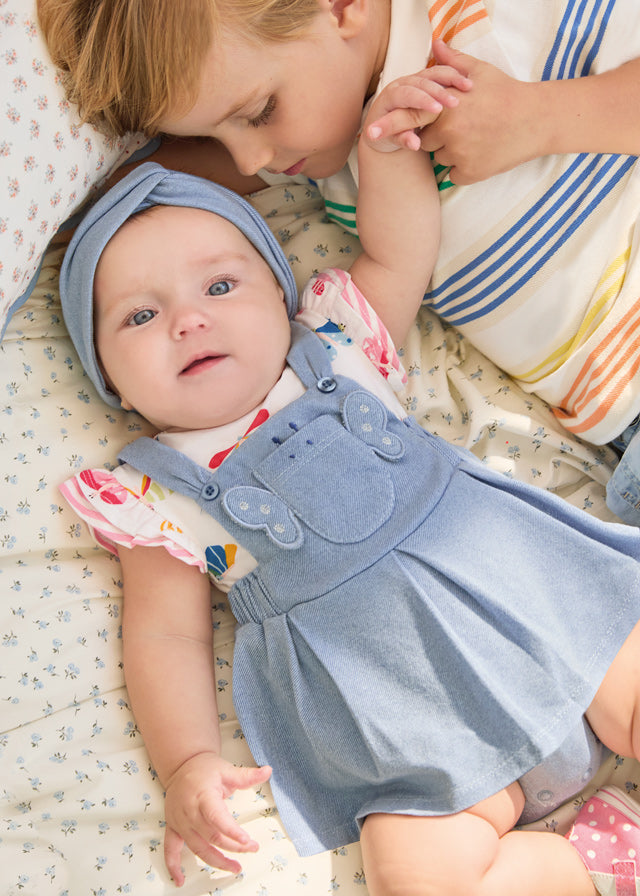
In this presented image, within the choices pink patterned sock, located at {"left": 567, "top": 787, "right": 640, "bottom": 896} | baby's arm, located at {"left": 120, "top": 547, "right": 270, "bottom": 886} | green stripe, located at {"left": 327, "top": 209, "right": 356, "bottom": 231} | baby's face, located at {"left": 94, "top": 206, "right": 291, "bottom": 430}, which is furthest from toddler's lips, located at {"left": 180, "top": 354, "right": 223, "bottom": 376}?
pink patterned sock, located at {"left": 567, "top": 787, "right": 640, "bottom": 896}

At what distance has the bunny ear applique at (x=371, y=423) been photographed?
126 cm

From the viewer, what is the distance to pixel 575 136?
122 centimetres

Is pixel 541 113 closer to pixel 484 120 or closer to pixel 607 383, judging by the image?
pixel 484 120

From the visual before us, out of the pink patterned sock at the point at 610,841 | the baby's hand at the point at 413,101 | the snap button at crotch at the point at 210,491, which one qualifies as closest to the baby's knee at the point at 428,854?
the pink patterned sock at the point at 610,841

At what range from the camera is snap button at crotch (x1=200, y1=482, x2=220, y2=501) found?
125cm

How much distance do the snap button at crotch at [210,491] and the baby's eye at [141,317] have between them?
270 millimetres

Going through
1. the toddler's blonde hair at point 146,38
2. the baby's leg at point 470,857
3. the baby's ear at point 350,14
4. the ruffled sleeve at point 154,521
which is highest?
the baby's ear at point 350,14

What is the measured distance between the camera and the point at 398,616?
1153 mm

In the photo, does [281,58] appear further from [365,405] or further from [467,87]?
[365,405]

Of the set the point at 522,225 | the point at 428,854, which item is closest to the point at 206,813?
the point at 428,854

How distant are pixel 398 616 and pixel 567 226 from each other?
2.14 feet

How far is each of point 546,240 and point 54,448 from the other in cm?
85

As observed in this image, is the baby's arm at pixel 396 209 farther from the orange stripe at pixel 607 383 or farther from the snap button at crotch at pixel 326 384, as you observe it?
the orange stripe at pixel 607 383

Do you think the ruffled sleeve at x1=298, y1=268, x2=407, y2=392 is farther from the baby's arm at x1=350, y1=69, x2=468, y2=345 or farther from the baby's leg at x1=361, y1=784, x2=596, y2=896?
the baby's leg at x1=361, y1=784, x2=596, y2=896
